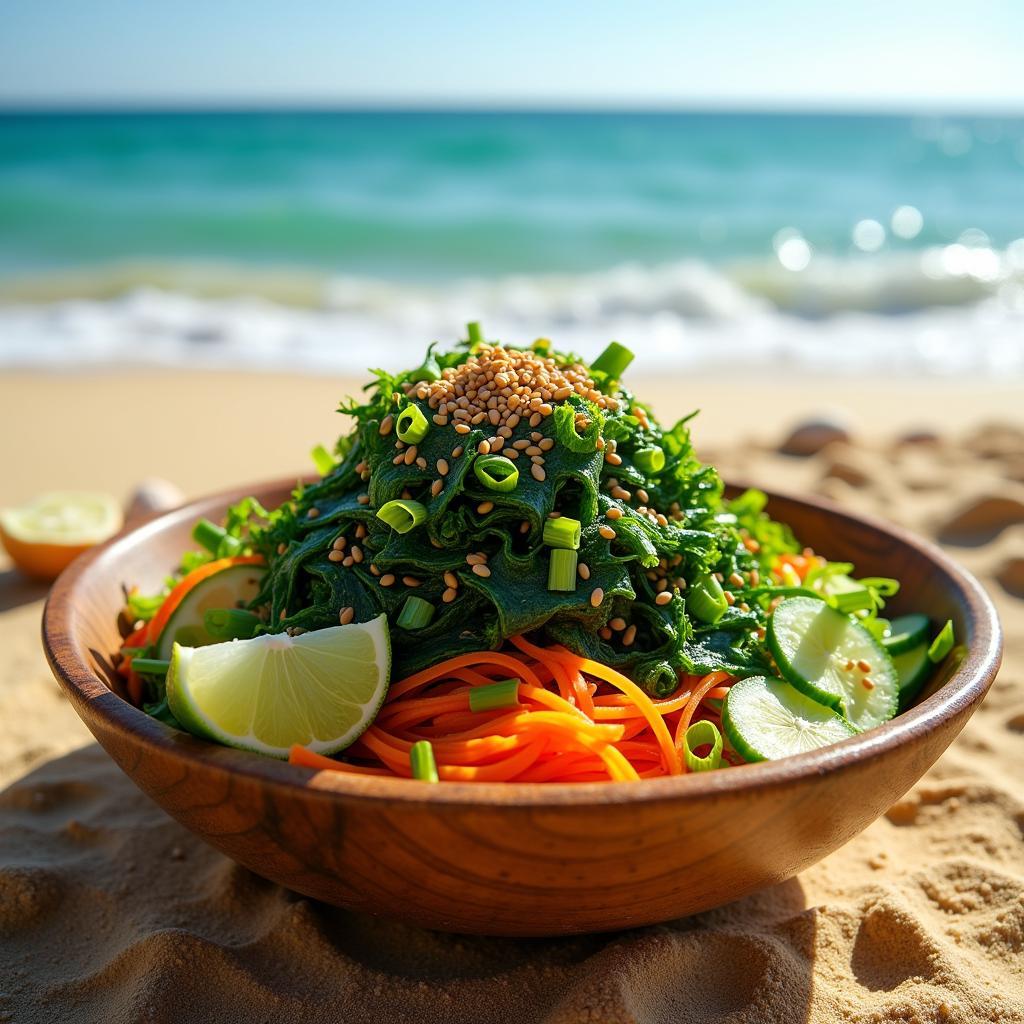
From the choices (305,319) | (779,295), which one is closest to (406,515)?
(305,319)

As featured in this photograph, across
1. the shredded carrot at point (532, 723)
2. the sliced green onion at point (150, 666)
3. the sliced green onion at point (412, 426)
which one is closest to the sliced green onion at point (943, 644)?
the shredded carrot at point (532, 723)

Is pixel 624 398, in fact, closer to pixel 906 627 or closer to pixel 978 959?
pixel 906 627

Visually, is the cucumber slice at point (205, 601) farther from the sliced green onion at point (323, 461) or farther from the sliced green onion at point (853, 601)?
the sliced green onion at point (853, 601)

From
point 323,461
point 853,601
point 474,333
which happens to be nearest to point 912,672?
point 853,601

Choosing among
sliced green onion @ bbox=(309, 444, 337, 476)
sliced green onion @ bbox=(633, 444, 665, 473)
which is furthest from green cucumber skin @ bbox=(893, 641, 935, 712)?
sliced green onion @ bbox=(309, 444, 337, 476)

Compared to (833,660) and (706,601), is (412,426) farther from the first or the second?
(833,660)

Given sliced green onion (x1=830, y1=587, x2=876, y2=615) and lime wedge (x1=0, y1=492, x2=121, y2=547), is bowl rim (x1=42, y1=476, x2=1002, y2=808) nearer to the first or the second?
sliced green onion (x1=830, y1=587, x2=876, y2=615)
